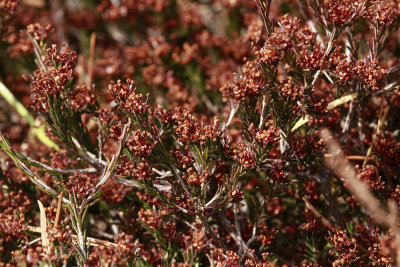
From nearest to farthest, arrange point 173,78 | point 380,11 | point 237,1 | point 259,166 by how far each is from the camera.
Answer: point 259,166 < point 380,11 < point 173,78 < point 237,1

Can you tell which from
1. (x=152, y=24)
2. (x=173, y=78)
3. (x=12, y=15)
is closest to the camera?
(x=12, y=15)

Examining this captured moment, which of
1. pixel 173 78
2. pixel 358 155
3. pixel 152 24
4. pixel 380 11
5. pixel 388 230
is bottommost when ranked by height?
pixel 388 230

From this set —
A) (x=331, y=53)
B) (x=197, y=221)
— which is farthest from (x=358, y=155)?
(x=197, y=221)

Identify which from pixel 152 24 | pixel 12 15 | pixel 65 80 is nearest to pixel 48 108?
pixel 65 80

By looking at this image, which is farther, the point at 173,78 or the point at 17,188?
the point at 173,78

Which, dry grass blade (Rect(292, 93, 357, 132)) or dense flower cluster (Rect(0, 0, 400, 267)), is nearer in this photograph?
dense flower cluster (Rect(0, 0, 400, 267))

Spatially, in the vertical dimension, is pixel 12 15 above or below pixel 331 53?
above

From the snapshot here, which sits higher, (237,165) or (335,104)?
(335,104)

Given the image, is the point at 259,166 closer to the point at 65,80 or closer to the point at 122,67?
the point at 65,80

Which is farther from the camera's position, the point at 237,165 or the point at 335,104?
the point at 335,104

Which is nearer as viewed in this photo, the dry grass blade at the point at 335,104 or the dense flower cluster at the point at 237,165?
the dense flower cluster at the point at 237,165
